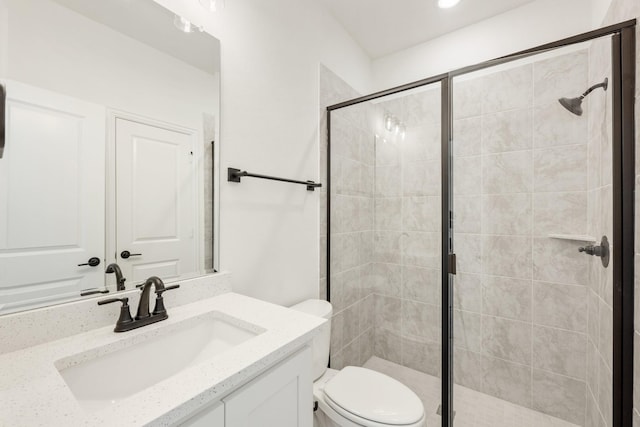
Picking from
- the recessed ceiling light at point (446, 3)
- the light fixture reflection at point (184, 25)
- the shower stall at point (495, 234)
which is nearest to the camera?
the light fixture reflection at point (184, 25)

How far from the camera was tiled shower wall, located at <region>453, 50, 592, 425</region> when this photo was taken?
1410 millimetres

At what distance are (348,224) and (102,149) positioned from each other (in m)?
1.41

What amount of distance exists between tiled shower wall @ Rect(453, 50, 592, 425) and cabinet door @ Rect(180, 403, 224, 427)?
142 centimetres

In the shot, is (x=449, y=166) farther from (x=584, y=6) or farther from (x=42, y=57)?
(x=42, y=57)

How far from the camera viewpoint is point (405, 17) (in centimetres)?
190

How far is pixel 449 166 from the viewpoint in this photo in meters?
1.46

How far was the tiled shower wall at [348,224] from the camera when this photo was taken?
1.83m

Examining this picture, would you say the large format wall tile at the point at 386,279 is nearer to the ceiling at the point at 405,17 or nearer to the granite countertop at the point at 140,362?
the granite countertop at the point at 140,362

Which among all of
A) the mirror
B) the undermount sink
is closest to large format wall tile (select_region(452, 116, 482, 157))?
the mirror

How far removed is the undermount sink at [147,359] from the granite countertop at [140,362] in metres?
0.01

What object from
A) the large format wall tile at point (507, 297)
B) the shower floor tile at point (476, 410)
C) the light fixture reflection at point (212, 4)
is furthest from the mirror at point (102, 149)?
the large format wall tile at point (507, 297)

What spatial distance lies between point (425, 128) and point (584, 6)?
1.21m

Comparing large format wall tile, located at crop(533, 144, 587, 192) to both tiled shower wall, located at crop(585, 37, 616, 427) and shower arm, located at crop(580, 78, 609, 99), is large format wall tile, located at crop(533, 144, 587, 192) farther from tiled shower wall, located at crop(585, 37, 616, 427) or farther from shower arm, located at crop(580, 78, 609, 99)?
shower arm, located at crop(580, 78, 609, 99)

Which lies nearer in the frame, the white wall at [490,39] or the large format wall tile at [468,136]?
the large format wall tile at [468,136]
